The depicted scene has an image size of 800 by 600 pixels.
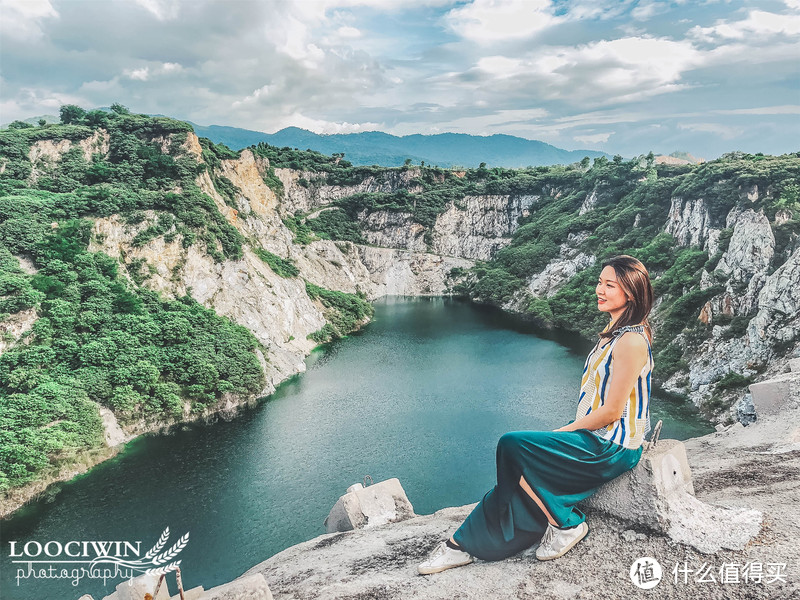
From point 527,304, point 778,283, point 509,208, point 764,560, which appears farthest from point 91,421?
point 509,208

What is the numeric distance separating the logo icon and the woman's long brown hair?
6.58ft

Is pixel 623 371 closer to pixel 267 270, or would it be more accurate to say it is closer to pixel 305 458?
pixel 305 458

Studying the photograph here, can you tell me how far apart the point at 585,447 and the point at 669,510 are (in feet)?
3.77

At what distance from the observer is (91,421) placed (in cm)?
2402

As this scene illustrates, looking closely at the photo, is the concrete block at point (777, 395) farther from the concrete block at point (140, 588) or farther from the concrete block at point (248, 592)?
the concrete block at point (140, 588)

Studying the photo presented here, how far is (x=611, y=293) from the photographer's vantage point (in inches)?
186

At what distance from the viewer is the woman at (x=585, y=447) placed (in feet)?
14.7

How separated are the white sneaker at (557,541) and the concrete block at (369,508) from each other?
391cm

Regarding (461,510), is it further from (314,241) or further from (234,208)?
(314,241)

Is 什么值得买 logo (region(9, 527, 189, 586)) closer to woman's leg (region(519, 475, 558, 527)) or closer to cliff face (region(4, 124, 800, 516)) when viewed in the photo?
cliff face (region(4, 124, 800, 516))

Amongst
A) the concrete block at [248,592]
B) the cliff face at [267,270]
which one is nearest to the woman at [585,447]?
the concrete block at [248,592]

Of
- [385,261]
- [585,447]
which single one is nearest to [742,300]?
[585,447]

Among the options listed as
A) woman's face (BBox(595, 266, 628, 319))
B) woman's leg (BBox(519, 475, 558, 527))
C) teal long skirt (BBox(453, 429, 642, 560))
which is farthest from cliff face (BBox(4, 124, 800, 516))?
woman's face (BBox(595, 266, 628, 319))

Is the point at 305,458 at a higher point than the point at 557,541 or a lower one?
lower
